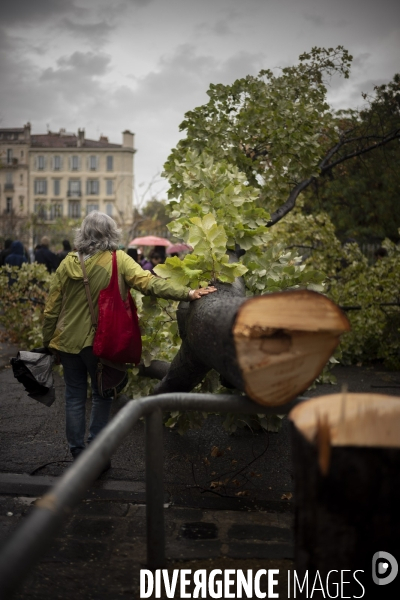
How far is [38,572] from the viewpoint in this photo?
279 centimetres

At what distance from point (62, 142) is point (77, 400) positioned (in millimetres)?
88715

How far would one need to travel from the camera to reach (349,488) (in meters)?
1.88

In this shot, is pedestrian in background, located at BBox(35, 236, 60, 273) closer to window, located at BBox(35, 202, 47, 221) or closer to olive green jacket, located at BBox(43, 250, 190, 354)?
olive green jacket, located at BBox(43, 250, 190, 354)

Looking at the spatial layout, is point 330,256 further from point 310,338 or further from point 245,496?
point 310,338

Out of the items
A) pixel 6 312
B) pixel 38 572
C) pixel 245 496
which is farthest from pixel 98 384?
pixel 6 312

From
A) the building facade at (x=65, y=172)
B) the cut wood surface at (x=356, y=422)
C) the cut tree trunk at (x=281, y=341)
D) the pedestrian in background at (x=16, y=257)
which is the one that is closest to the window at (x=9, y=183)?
the building facade at (x=65, y=172)

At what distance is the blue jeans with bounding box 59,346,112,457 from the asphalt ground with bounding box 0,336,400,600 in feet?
0.89

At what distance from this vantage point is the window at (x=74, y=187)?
87.0 metres

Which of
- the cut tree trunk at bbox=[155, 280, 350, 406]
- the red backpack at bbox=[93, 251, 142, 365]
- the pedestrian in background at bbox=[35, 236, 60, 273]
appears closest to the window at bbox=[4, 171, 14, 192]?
the pedestrian in background at bbox=[35, 236, 60, 273]

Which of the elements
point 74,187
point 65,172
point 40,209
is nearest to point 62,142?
point 65,172

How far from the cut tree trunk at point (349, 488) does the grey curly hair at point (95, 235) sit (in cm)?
262

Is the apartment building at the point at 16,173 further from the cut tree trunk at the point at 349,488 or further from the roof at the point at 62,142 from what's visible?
the cut tree trunk at the point at 349,488

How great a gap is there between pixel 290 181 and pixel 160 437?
5.16 metres

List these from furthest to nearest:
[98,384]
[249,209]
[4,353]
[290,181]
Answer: [4,353] → [290,181] → [249,209] → [98,384]
